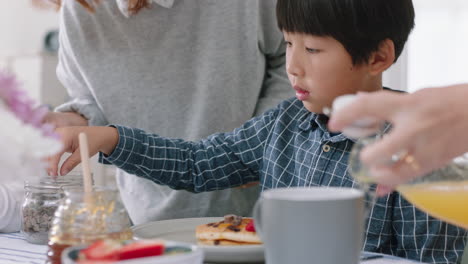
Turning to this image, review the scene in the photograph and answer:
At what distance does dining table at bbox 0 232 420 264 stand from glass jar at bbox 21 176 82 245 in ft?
0.06

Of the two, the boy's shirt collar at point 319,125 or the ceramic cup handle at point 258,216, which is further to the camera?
the boy's shirt collar at point 319,125

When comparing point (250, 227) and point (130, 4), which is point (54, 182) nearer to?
point (250, 227)

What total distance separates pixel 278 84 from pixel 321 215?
3.03 ft

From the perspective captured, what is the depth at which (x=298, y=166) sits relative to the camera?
1392 millimetres

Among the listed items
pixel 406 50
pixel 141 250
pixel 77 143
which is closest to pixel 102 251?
pixel 141 250

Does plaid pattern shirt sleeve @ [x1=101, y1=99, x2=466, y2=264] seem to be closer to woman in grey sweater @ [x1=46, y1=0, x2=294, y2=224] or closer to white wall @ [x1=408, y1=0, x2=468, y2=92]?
woman in grey sweater @ [x1=46, y1=0, x2=294, y2=224]

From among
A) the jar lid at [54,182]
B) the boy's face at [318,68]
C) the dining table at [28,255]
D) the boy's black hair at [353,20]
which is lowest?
the dining table at [28,255]

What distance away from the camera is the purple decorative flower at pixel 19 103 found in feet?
2.10

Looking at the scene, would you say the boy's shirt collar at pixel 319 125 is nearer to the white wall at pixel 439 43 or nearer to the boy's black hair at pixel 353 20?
the boy's black hair at pixel 353 20

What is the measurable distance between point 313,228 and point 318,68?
0.61 m

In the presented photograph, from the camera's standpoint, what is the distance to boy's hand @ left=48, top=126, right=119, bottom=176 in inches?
45.2

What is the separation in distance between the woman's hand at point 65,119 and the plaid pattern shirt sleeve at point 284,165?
0.19 meters

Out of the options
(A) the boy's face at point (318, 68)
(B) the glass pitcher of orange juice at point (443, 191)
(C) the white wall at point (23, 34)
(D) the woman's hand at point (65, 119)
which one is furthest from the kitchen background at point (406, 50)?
(A) the boy's face at point (318, 68)

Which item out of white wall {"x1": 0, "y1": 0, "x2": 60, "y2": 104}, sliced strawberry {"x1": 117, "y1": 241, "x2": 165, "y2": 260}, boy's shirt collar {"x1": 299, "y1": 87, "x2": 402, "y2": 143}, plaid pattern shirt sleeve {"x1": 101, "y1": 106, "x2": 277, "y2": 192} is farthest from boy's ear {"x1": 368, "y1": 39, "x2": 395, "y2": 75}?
white wall {"x1": 0, "y1": 0, "x2": 60, "y2": 104}
